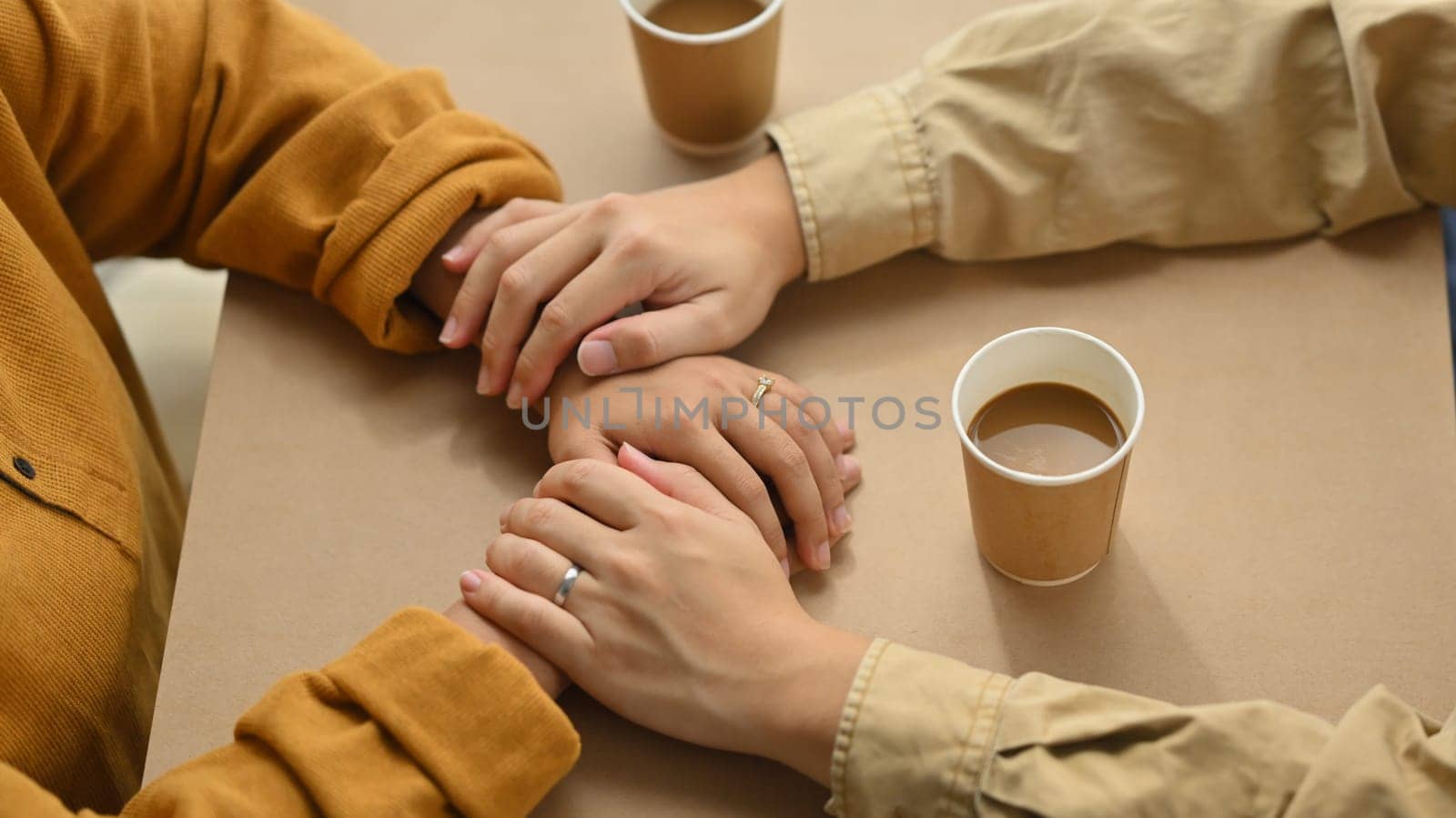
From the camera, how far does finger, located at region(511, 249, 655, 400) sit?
2.91 feet

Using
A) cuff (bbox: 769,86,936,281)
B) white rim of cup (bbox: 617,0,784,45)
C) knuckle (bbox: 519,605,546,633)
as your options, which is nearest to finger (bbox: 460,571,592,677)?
knuckle (bbox: 519,605,546,633)

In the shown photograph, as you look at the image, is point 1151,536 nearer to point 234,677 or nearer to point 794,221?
point 794,221

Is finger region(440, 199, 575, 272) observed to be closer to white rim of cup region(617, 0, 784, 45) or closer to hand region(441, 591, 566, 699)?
white rim of cup region(617, 0, 784, 45)

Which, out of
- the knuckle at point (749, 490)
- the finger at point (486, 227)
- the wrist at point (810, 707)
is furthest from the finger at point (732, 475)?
A: the finger at point (486, 227)

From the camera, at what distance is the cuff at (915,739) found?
0.68 metres

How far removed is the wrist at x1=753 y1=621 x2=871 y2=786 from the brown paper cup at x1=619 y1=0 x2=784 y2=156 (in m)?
0.47

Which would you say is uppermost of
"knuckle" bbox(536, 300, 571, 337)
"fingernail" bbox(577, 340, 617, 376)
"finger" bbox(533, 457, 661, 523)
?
"knuckle" bbox(536, 300, 571, 337)

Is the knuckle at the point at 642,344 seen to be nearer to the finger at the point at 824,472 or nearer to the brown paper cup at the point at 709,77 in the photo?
the finger at the point at 824,472

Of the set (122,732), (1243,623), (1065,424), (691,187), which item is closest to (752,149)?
(691,187)

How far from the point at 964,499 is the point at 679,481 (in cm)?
20

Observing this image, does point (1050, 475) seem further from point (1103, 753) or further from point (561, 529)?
point (561, 529)

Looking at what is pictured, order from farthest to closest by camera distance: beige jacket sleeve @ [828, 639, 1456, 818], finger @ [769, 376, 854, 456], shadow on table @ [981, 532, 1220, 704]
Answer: finger @ [769, 376, 854, 456]
shadow on table @ [981, 532, 1220, 704]
beige jacket sleeve @ [828, 639, 1456, 818]

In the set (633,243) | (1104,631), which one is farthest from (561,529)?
(1104,631)

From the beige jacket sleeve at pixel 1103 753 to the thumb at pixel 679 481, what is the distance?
0.15 m
